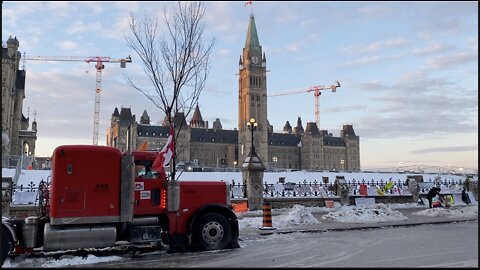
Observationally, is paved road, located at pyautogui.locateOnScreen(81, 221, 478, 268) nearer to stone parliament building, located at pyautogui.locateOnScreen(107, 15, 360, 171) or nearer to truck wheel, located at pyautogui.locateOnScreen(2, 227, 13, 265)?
truck wheel, located at pyautogui.locateOnScreen(2, 227, 13, 265)

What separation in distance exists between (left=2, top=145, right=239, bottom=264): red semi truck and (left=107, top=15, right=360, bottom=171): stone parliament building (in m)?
140

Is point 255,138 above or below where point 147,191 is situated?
above

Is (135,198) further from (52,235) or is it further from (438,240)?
(438,240)

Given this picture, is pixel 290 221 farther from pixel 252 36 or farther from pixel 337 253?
pixel 252 36

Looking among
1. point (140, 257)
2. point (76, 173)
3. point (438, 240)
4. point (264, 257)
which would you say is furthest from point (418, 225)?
point (76, 173)

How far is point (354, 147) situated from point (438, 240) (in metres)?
187

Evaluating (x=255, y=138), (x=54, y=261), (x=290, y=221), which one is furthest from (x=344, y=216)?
(x=255, y=138)

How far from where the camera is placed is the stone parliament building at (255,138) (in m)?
164

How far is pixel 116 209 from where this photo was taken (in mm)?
10438

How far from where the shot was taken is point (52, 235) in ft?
31.8

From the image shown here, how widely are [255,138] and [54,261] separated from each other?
151 metres

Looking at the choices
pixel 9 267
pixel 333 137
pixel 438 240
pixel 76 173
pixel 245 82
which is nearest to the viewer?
pixel 9 267

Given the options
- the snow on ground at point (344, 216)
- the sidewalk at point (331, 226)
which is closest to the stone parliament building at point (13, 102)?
the snow on ground at point (344, 216)

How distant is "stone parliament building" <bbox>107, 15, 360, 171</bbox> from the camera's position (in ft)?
537
